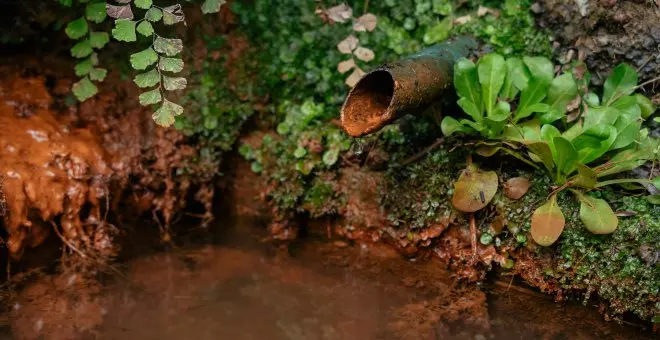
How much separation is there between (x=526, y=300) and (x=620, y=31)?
1496 mm

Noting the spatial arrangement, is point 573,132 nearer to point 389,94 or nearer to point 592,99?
point 592,99

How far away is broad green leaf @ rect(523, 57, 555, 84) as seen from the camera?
2775mm

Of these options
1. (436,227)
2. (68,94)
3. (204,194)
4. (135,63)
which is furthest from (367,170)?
(68,94)

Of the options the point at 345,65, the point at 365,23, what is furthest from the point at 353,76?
the point at 365,23

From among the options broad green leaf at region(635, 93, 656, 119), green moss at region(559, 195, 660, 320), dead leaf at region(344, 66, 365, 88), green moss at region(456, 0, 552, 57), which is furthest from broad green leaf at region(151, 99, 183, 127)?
broad green leaf at region(635, 93, 656, 119)

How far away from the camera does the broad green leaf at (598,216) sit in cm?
249

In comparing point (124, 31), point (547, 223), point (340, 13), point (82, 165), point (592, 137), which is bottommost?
point (547, 223)

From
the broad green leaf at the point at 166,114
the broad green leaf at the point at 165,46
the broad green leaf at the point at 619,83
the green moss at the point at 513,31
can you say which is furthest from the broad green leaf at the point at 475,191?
the broad green leaf at the point at 165,46

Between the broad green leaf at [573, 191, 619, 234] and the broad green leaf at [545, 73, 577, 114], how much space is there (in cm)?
53

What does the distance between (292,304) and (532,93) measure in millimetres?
1591

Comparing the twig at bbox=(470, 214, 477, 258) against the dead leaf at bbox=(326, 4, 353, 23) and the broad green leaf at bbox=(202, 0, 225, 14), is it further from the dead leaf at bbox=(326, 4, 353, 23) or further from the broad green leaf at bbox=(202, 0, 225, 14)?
the broad green leaf at bbox=(202, 0, 225, 14)

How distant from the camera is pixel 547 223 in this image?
2582 mm

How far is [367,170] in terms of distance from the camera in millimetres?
3242

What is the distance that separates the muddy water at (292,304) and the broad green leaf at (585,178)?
1.97ft
